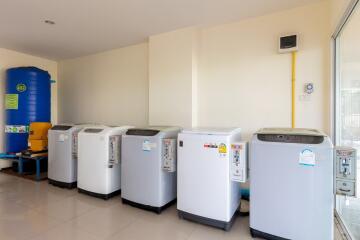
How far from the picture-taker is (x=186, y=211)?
7.43ft

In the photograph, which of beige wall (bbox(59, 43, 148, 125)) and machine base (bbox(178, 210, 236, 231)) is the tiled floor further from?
beige wall (bbox(59, 43, 148, 125))

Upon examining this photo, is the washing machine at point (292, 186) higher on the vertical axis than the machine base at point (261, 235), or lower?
higher

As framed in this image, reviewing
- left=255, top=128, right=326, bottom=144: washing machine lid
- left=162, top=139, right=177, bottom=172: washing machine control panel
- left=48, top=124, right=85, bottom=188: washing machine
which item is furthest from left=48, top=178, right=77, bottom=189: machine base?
left=255, top=128, right=326, bottom=144: washing machine lid

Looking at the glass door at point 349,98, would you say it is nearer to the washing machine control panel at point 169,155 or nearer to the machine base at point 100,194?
the washing machine control panel at point 169,155

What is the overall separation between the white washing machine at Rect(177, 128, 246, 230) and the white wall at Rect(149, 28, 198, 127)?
963 millimetres

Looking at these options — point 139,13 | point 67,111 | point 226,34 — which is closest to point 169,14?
point 139,13

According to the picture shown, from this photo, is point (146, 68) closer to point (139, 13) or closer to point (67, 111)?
point (139, 13)

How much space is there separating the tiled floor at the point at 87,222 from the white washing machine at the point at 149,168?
0.15m

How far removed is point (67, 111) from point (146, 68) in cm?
250

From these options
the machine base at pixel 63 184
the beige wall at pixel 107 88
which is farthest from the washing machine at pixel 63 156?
the beige wall at pixel 107 88

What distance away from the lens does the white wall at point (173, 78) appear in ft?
10.3

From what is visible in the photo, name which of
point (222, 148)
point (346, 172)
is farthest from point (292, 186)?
point (222, 148)

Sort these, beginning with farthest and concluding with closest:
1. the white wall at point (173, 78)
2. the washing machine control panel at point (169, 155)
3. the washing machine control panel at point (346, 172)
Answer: the white wall at point (173, 78) < the washing machine control panel at point (169, 155) < the washing machine control panel at point (346, 172)

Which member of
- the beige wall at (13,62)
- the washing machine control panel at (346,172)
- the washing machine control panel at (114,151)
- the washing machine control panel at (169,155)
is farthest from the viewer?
the beige wall at (13,62)
